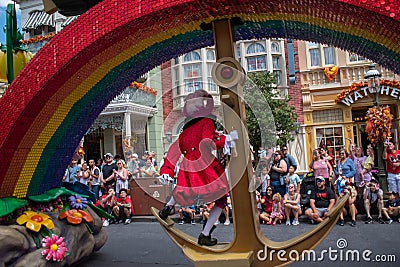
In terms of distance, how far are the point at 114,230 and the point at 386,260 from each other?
16.9 ft

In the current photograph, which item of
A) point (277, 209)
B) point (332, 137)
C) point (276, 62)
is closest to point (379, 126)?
point (277, 209)

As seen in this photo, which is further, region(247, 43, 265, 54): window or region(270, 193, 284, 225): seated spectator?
region(247, 43, 265, 54): window

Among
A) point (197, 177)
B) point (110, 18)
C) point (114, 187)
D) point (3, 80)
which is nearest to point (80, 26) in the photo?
point (110, 18)

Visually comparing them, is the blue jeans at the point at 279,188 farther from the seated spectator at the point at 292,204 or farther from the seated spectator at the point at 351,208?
the seated spectator at the point at 351,208

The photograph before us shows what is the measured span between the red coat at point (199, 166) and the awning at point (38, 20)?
16.3 meters

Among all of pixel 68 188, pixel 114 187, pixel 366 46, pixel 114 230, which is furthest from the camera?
pixel 114 187

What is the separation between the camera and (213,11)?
3629mm

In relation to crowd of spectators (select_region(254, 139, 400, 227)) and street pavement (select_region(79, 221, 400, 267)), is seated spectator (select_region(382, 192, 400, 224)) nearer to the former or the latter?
crowd of spectators (select_region(254, 139, 400, 227))

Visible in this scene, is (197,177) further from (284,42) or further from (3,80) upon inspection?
(284,42)

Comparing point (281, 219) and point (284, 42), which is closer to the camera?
point (281, 219)

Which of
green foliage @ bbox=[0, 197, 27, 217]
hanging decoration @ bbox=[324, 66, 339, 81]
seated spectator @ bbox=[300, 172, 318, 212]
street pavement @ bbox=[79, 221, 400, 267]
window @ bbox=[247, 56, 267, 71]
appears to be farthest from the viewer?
window @ bbox=[247, 56, 267, 71]

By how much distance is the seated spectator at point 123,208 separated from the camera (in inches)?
354

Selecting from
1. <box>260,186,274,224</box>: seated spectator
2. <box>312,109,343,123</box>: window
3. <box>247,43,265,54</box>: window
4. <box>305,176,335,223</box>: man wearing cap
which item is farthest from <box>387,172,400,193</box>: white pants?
<box>247,43,265,54</box>: window

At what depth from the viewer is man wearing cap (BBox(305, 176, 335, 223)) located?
757 centimetres
